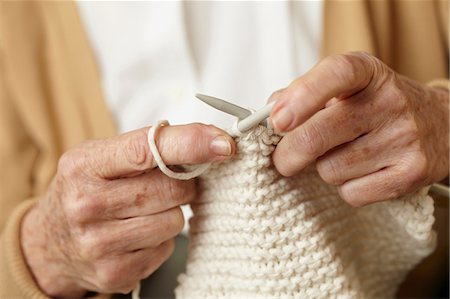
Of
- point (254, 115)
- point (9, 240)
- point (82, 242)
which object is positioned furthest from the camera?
point (9, 240)

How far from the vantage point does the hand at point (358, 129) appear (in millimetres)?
517

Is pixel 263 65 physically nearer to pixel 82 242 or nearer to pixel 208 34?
pixel 208 34

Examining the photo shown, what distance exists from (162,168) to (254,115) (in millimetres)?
116

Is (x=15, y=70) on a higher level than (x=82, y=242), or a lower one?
higher

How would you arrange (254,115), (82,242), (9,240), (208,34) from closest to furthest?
1. (254,115)
2. (82,242)
3. (9,240)
4. (208,34)

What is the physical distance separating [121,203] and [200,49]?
14.4 inches

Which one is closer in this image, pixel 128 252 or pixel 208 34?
pixel 128 252

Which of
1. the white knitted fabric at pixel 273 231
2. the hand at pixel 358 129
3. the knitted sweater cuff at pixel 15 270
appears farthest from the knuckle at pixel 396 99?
the knitted sweater cuff at pixel 15 270

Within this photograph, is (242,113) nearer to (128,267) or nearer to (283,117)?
(283,117)

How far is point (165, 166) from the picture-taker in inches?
22.8

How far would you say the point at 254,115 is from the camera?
54 cm

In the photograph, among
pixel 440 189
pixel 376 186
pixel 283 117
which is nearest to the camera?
pixel 283 117

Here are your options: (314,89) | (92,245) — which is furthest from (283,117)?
(92,245)

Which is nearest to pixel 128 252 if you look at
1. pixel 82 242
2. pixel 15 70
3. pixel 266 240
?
pixel 82 242
